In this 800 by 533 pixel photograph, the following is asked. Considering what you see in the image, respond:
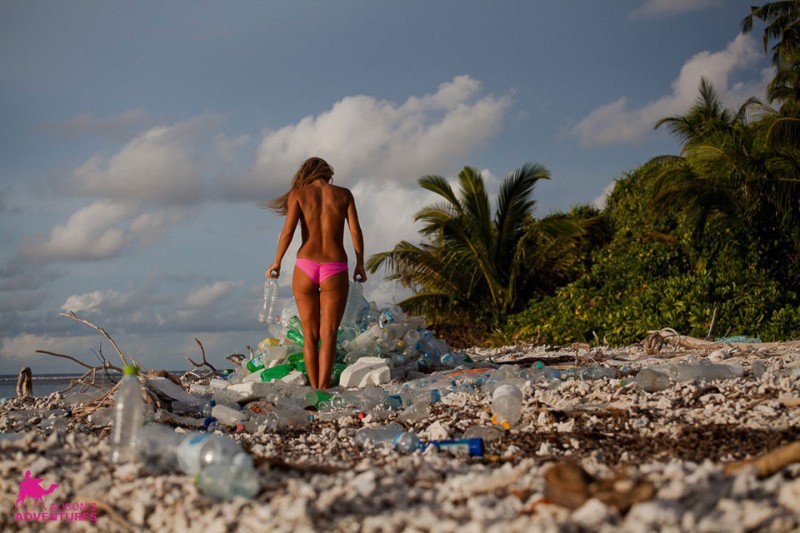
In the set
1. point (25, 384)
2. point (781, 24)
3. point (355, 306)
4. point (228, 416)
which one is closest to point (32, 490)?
point (228, 416)

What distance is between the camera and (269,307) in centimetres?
695

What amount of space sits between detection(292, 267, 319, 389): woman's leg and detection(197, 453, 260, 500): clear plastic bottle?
3669 mm

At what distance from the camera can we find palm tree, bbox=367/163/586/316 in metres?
14.3

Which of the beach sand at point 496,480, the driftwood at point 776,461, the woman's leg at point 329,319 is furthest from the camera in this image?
the woman's leg at point 329,319

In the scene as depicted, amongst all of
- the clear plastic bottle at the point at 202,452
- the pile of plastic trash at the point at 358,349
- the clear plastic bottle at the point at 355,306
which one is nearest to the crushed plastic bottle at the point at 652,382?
the pile of plastic trash at the point at 358,349

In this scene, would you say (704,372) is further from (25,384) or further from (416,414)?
(25,384)

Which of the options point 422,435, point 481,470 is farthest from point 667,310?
point 481,470

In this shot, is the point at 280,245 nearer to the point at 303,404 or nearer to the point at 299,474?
the point at 303,404

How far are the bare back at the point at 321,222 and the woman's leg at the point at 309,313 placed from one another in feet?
0.71

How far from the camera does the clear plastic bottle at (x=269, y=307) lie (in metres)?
6.88

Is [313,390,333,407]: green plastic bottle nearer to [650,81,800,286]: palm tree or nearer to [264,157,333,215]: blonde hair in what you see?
[264,157,333,215]: blonde hair

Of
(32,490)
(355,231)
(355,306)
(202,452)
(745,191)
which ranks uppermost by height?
(745,191)

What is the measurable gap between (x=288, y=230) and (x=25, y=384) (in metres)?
3.18

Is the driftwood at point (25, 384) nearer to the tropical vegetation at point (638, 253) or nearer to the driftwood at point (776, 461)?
the driftwood at point (776, 461)
